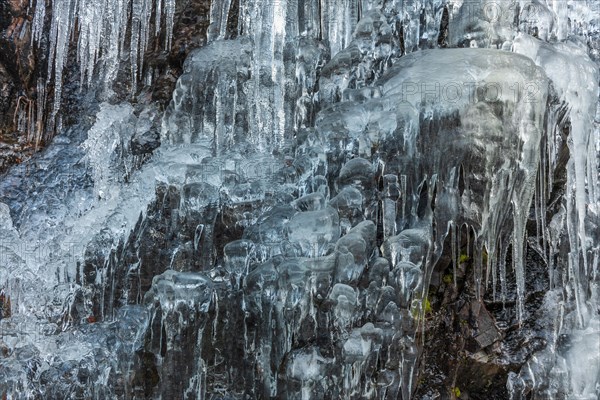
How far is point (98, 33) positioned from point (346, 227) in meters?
Answer: 3.13

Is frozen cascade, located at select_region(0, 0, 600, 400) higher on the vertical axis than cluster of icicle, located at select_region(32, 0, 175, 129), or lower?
lower

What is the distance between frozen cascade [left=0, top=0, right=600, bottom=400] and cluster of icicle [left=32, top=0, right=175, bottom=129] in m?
0.70

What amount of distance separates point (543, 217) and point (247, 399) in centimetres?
193

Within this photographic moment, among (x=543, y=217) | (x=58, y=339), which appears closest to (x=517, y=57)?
(x=543, y=217)

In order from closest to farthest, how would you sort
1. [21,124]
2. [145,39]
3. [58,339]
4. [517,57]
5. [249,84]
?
[517,57], [58,339], [249,84], [145,39], [21,124]

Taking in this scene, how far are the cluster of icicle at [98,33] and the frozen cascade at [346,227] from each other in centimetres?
70

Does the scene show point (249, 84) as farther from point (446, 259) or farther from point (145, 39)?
point (446, 259)

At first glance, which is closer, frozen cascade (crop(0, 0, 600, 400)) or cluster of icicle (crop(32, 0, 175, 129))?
frozen cascade (crop(0, 0, 600, 400))

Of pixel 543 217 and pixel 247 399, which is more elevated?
pixel 543 217

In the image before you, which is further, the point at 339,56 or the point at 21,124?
the point at 21,124

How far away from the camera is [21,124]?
717 cm

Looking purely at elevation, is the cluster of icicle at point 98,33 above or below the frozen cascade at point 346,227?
above

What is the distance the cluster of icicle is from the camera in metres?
6.61

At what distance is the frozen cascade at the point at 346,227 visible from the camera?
4438 mm
